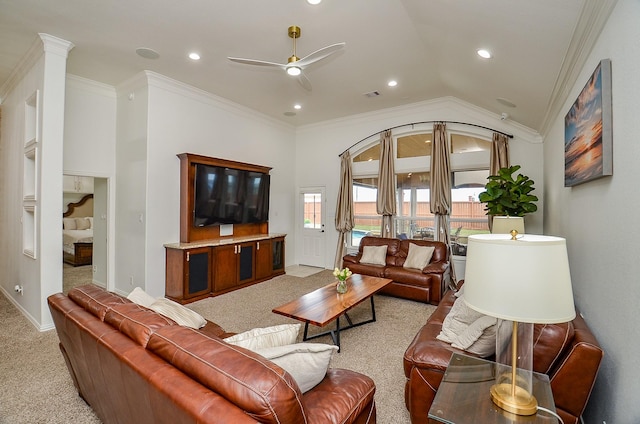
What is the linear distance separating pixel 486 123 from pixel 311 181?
3894 mm

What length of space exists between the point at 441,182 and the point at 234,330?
437 centimetres

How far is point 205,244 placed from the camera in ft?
15.8

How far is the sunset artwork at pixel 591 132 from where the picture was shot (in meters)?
1.65

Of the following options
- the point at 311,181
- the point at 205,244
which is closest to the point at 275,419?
the point at 205,244

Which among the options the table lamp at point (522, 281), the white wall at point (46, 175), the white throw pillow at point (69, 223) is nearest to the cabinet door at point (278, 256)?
the white wall at point (46, 175)

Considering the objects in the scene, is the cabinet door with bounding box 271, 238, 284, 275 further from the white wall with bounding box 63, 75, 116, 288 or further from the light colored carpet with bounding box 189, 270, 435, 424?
the white wall with bounding box 63, 75, 116, 288

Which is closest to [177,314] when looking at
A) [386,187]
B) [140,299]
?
[140,299]

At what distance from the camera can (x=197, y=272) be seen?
4.66 meters

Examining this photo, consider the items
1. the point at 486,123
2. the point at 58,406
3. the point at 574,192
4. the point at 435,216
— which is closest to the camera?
the point at 58,406

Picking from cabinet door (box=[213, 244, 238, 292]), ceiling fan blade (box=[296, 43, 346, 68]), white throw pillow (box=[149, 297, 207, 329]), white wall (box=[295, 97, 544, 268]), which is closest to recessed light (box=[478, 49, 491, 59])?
ceiling fan blade (box=[296, 43, 346, 68])

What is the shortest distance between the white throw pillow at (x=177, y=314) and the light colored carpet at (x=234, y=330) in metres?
0.84

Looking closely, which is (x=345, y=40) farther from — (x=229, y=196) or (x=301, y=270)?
(x=301, y=270)

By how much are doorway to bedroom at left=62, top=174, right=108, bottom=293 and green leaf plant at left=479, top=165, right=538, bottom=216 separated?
6.31m

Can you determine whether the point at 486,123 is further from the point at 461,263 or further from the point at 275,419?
the point at 275,419
